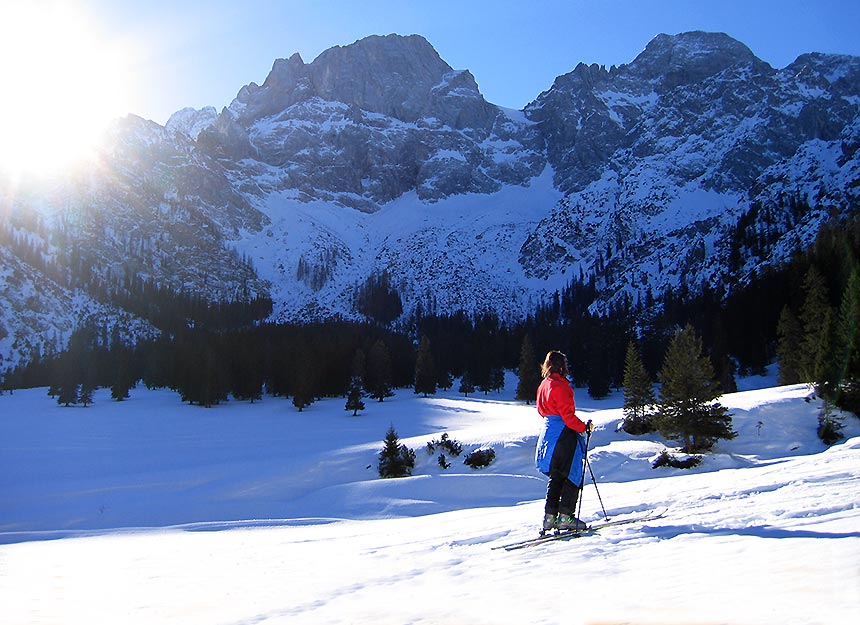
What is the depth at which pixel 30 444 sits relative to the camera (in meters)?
41.0

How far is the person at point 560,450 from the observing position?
9141 millimetres

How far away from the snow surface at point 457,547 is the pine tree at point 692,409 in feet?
3.40

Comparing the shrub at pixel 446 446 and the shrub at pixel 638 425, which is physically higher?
the shrub at pixel 638 425

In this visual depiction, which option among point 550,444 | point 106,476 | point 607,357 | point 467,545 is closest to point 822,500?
point 550,444

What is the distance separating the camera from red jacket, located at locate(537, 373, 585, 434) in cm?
911

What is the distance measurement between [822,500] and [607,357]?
71.0 m

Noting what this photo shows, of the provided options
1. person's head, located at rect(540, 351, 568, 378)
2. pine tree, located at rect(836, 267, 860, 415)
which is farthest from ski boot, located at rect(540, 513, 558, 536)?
pine tree, located at rect(836, 267, 860, 415)

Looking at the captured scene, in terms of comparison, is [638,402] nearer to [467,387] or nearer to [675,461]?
[675,461]

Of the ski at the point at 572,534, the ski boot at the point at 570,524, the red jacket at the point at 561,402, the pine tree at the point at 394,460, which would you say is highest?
the red jacket at the point at 561,402

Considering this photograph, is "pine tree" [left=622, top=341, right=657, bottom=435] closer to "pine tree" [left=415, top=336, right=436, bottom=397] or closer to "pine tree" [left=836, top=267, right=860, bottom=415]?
"pine tree" [left=836, top=267, right=860, bottom=415]

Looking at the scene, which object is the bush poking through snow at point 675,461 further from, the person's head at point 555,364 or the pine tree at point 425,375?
the pine tree at point 425,375

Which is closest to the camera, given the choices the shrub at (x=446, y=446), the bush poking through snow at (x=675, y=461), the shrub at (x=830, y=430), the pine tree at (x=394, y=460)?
the bush poking through snow at (x=675, y=461)

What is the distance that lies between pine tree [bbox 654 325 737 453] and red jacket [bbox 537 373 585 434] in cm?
2044

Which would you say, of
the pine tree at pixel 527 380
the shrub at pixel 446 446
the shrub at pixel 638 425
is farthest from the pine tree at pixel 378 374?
the shrub at pixel 638 425
